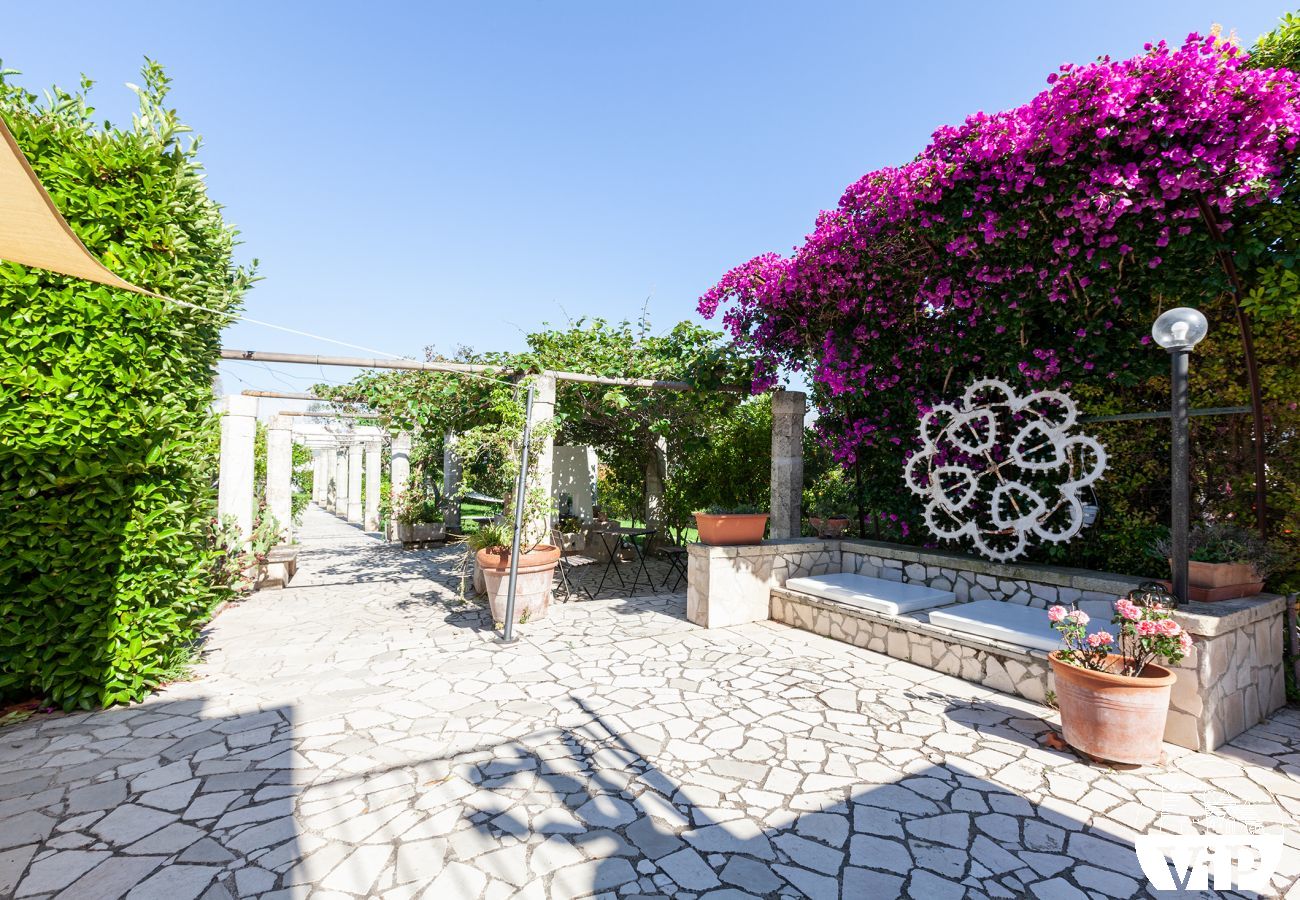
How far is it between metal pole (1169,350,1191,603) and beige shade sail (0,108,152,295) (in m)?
5.36

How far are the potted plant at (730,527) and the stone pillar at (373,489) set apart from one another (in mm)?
12301

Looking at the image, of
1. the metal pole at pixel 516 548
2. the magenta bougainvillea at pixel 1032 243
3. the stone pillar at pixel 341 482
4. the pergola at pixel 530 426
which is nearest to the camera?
the magenta bougainvillea at pixel 1032 243

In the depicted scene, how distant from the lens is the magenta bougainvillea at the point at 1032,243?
11.9 feet

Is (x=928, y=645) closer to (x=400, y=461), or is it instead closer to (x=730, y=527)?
(x=730, y=527)

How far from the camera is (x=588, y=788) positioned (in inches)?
111

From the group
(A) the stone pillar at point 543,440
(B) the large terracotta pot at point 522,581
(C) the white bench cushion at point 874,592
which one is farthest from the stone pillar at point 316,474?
(C) the white bench cushion at point 874,592

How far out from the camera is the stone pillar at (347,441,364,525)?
17938mm

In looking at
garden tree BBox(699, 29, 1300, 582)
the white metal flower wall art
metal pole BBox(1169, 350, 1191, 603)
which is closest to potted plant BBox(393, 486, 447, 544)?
garden tree BBox(699, 29, 1300, 582)

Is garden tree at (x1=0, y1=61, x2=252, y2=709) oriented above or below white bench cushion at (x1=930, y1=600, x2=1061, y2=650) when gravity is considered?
above

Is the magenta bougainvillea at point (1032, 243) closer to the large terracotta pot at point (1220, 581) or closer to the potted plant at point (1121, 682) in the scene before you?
the large terracotta pot at point (1220, 581)

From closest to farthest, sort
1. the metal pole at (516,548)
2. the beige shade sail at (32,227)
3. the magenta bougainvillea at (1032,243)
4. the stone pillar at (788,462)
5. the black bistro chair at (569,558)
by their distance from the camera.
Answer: the beige shade sail at (32,227) < the magenta bougainvillea at (1032,243) < the metal pole at (516,548) < the stone pillar at (788,462) < the black bistro chair at (569,558)

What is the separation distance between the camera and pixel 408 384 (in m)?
7.68

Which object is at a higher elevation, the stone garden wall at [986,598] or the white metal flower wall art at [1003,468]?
the white metal flower wall art at [1003,468]

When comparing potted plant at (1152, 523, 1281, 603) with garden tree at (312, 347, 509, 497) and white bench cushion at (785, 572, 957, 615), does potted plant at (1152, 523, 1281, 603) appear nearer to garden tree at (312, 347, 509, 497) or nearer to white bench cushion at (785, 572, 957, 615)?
white bench cushion at (785, 572, 957, 615)
